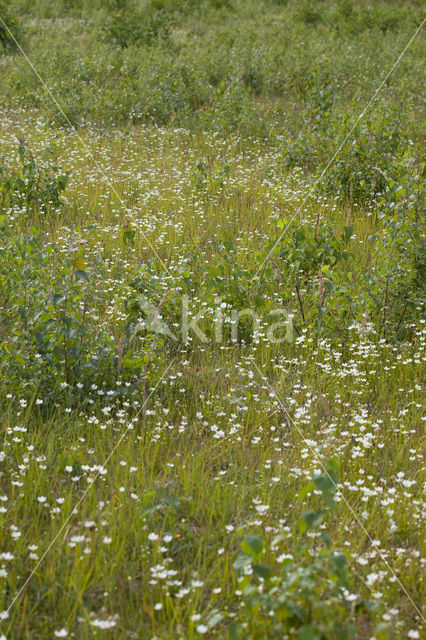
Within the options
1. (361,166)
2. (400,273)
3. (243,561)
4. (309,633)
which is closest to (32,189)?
(361,166)

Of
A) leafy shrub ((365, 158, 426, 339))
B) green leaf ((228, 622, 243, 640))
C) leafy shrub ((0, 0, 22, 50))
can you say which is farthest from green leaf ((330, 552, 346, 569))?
leafy shrub ((0, 0, 22, 50))

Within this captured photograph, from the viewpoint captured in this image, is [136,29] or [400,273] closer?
→ [400,273]

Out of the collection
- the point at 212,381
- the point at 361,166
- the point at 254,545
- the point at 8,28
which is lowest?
the point at 212,381

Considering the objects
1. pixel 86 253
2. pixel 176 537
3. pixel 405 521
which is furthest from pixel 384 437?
pixel 86 253

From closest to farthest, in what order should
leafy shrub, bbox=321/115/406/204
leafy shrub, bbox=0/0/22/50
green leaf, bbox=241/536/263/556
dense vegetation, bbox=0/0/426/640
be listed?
green leaf, bbox=241/536/263/556 → dense vegetation, bbox=0/0/426/640 → leafy shrub, bbox=321/115/406/204 → leafy shrub, bbox=0/0/22/50

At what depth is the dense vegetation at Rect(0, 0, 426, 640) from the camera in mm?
2541

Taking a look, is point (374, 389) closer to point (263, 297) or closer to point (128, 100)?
A: point (263, 297)

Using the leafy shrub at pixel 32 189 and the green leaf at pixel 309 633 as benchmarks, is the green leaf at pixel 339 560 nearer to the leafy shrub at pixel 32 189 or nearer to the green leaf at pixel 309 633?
the green leaf at pixel 309 633

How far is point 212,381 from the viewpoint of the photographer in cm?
414

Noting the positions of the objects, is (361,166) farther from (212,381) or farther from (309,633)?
(309,633)

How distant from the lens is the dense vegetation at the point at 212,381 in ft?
8.34

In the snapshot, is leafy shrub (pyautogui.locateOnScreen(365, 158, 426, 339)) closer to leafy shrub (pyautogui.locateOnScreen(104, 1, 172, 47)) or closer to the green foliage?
the green foliage

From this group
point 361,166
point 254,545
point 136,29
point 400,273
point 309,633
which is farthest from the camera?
point 136,29

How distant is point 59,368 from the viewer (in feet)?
12.3
